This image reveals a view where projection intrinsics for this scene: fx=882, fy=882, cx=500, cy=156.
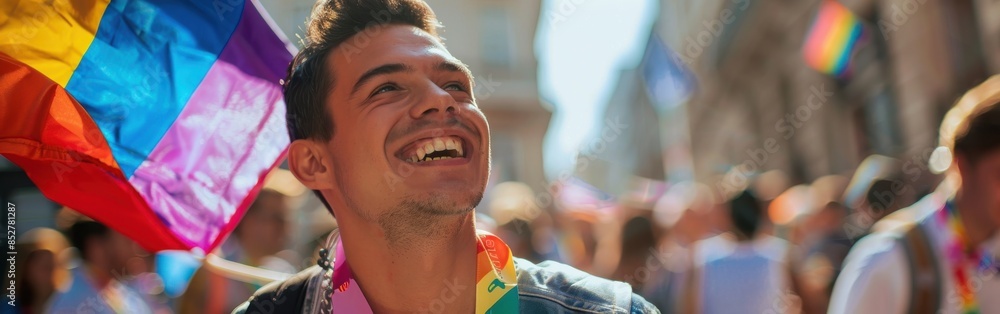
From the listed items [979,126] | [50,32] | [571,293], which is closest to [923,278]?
[979,126]

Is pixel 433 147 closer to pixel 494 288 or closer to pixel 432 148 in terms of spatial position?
pixel 432 148

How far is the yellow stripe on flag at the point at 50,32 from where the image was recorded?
2816mm

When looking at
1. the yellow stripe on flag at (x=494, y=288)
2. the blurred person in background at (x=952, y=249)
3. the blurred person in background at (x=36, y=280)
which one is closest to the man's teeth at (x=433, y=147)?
Result: the yellow stripe on flag at (x=494, y=288)

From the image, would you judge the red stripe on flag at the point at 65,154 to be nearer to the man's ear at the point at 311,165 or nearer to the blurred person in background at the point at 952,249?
the man's ear at the point at 311,165

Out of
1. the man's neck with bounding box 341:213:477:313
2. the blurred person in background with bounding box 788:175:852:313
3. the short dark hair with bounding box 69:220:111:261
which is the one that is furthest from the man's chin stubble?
the blurred person in background with bounding box 788:175:852:313

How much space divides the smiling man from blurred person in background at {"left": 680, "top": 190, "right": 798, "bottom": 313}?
7.90 feet

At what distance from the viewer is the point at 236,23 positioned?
3291mm

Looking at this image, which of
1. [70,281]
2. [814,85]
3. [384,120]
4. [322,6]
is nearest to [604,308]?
[384,120]

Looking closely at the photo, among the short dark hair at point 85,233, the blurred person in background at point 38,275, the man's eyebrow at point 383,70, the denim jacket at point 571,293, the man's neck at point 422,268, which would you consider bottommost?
the short dark hair at point 85,233

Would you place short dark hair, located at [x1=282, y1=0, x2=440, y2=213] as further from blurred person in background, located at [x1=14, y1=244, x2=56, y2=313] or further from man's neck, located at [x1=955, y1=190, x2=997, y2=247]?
blurred person in background, located at [x1=14, y1=244, x2=56, y2=313]

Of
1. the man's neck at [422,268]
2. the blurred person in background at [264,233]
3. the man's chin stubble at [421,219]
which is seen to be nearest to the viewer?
the man's chin stubble at [421,219]

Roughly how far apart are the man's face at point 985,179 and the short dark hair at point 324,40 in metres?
1.85

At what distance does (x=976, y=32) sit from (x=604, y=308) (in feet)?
32.8

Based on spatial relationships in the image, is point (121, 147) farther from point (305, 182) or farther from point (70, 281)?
point (70, 281)
